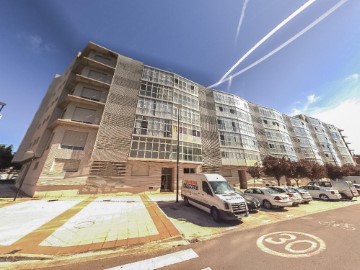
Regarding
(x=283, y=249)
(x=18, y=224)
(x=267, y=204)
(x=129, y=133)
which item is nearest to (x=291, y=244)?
(x=283, y=249)

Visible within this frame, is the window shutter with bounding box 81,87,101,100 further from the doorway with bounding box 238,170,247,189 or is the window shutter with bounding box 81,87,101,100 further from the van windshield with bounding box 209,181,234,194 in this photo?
the doorway with bounding box 238,170,247,189

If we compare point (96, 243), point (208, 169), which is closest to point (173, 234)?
point (96, 243)

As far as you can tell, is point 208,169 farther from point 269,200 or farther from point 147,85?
point 147,85

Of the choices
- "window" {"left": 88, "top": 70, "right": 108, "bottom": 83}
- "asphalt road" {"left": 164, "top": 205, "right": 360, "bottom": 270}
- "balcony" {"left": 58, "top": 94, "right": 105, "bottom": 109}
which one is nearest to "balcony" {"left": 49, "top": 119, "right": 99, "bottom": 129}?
"balcony" {"left": 58, "top": 94, "right": 105, "bottom": 109}

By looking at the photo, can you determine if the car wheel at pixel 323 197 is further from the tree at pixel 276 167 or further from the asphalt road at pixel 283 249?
the asphalt road at pixel 283 249

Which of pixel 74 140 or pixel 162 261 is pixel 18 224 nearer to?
pixel 162 261

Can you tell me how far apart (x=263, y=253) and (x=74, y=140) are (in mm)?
21222

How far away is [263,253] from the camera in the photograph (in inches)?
Result: 208

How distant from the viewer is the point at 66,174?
17.9 metres

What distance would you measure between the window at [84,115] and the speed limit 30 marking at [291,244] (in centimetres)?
2182

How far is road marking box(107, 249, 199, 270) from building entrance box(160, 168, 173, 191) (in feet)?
61.7

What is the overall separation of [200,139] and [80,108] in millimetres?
18147

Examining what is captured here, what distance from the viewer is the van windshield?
32.0 feet

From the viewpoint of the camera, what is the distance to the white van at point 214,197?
8453 mm
